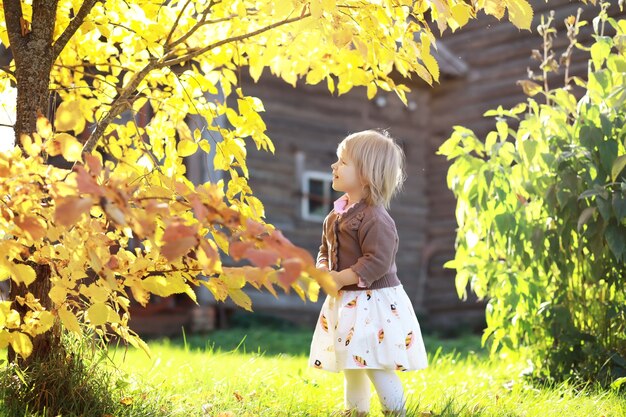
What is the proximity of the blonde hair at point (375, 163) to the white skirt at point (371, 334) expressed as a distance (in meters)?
0.34

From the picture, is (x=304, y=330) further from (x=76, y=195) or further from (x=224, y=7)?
(x=76, y=195)

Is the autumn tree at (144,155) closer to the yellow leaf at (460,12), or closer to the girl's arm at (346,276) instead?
the yellow leaf at (460,12)

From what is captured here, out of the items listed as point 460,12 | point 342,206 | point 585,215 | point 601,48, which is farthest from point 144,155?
point 601,48

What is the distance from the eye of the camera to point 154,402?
108 inches

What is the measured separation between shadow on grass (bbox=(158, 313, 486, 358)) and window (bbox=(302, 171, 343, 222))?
1458mm

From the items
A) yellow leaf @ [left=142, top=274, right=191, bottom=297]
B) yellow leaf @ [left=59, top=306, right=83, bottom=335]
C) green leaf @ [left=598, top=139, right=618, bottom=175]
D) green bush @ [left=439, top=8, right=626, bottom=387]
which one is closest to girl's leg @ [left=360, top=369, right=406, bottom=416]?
yellow leaf @ [left=142, top=274, right=191, bottom=297]

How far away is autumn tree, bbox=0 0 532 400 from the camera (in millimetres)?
1623

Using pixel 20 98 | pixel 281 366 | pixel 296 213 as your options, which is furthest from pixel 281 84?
pixel 20 98

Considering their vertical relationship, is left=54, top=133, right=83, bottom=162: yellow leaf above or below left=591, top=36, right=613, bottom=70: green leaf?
below

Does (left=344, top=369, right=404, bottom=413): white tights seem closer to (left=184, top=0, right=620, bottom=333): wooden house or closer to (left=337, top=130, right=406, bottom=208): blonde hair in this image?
(left=337, top=130, right=406, bottom=208): blonde hair

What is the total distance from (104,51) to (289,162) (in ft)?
20.3

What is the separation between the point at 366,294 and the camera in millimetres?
2814

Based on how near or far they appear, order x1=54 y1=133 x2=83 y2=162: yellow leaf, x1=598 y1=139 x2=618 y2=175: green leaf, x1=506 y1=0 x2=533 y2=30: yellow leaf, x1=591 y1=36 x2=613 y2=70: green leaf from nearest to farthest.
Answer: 1. x1=54 y1=133 x2=83 y2=162: yellow leaf
2. x1=506 y1=0 x2=533 y2=30: yellow leaf
3. x1=598 y1=139 x2=618 y2=175: green leaf
4. x1=591 y1=36 x2=613 y2=70: green leaf

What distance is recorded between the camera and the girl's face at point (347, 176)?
2.89m
